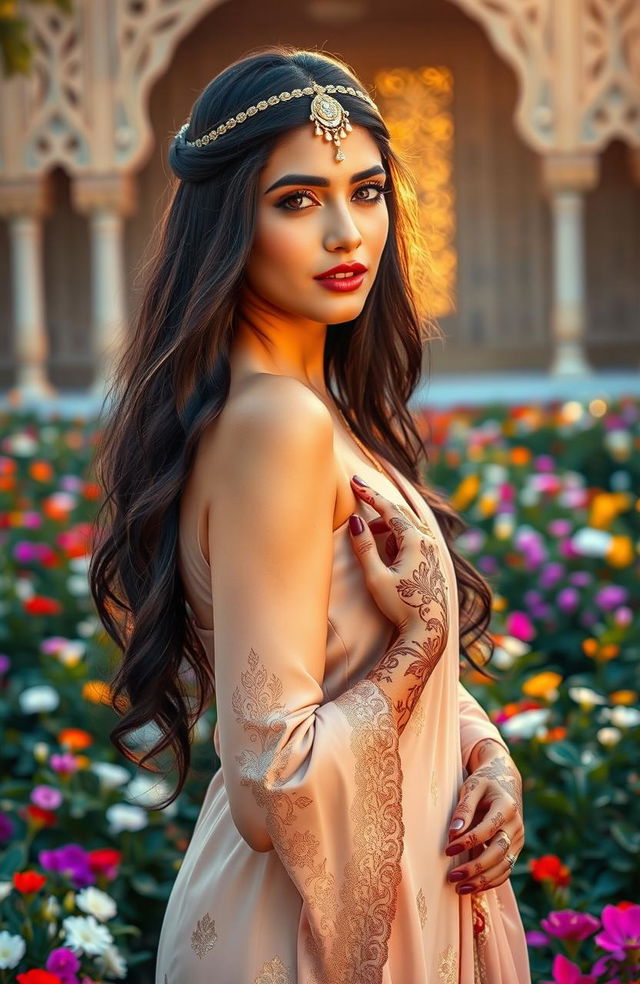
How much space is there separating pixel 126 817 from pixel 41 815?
0.54 feet

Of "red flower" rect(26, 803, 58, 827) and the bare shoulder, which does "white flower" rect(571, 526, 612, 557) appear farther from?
the bare shoulder

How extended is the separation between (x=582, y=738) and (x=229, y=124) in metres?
1.91

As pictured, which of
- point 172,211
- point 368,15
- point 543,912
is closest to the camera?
point 172,211

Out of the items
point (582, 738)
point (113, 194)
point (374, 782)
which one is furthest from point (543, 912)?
point (113, 194)

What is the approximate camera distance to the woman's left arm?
58.2 inches

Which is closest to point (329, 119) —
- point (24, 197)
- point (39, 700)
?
point (39, 700)

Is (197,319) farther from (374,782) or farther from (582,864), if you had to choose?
(582,864)

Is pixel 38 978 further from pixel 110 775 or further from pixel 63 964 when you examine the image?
pixel 110 775

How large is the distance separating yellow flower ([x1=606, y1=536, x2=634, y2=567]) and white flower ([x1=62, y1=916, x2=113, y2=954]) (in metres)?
2.32

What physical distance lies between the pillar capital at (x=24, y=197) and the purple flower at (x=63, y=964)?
29.9 ft

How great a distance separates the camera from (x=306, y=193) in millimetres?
1420

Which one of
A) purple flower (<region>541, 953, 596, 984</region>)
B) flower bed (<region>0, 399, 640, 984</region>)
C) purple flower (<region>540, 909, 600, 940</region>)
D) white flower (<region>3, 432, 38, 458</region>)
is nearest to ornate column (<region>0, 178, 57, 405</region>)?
white flower (<region>3, 432, 38, 458</region>)

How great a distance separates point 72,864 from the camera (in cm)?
244

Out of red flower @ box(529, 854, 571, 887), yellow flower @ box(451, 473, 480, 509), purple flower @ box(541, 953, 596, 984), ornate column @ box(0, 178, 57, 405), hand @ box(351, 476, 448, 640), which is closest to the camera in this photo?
hand @ box(351, 476, 448, 640)
